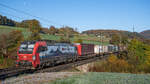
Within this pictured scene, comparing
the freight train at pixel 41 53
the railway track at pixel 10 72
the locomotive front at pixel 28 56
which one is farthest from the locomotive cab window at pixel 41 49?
the railway track at pixel 10 72

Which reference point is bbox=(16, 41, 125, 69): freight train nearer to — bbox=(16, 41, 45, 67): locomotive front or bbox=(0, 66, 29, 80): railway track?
bbox=(16, 41, 45, 67): locomotive front

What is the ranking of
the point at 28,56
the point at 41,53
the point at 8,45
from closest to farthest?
the point at 28,56
the point at 41,53
the point at 8,45

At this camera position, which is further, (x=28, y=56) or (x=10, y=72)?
(x=28, y=56)

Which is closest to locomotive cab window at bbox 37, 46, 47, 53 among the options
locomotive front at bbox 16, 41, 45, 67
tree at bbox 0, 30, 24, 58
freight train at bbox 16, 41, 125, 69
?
freight train at bbox 16, 41, 125, 69

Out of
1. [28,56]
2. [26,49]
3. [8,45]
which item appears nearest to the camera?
[28,56]

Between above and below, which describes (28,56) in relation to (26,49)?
below

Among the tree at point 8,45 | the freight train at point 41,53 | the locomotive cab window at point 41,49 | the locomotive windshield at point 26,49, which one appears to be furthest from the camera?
the tree at point 8,45

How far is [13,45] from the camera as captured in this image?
31.7 metres

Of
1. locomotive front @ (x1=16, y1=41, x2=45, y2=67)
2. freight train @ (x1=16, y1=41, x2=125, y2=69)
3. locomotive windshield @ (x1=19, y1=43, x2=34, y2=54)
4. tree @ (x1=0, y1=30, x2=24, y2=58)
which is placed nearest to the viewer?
locomotive front @ (x1=16, y1=41, x2=45, y2=67)

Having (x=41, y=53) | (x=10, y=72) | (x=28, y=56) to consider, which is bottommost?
(x=10, y=72)

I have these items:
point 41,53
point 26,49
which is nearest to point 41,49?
point 41,53

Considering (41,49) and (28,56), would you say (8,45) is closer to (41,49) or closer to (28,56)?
(41,49)

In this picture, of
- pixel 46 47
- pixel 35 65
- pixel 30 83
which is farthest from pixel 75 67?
pixel 30 83

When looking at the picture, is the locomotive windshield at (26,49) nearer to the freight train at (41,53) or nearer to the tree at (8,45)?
the freight train at (41,53)
